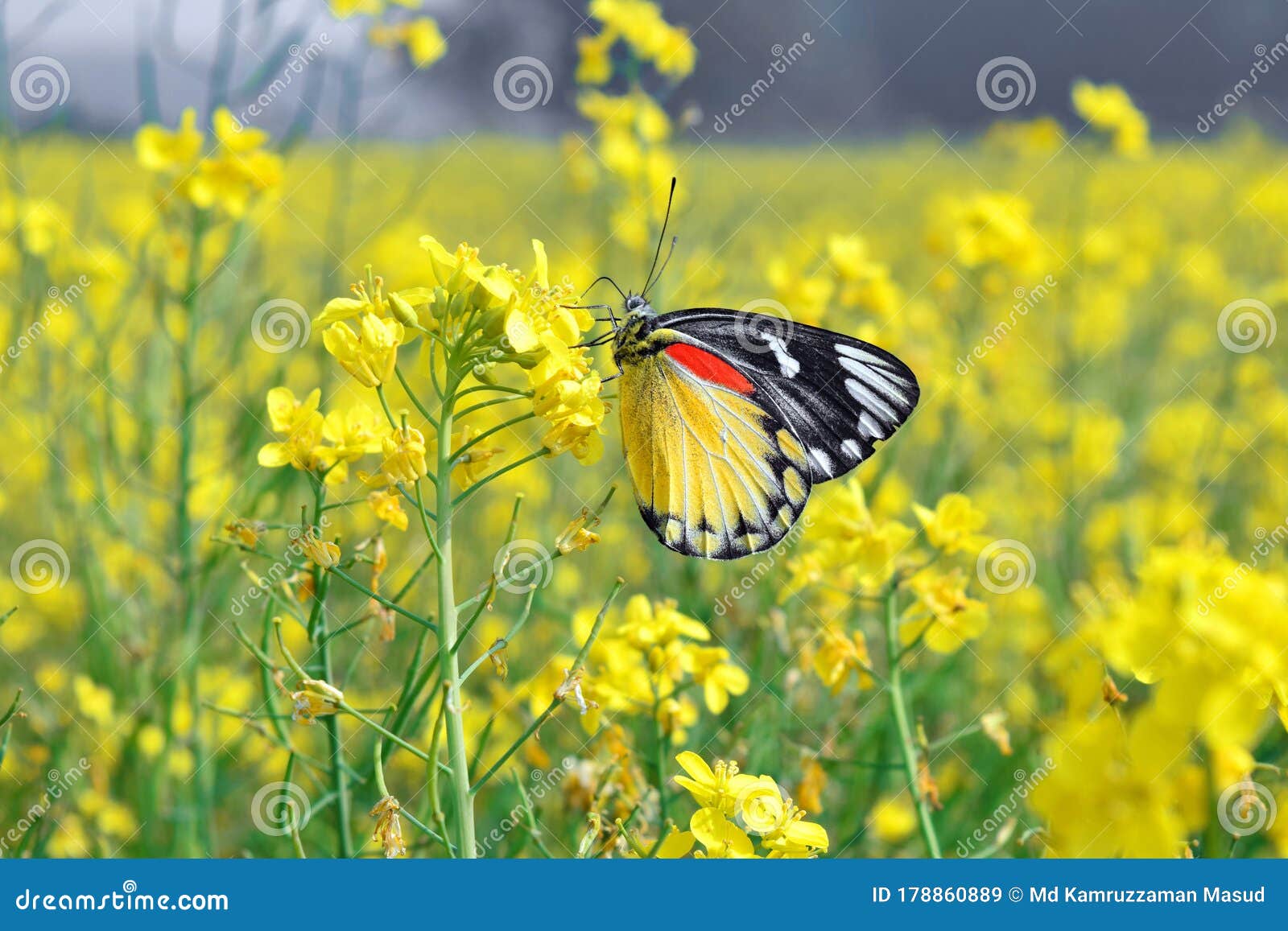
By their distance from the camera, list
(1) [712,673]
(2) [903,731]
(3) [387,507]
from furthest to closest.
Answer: (1) [712,673] < (2) [903,731] < (3) [387,507]

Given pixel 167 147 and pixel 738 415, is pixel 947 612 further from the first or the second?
pixel 167 147

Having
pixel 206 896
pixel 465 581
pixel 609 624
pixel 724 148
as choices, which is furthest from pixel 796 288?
pixel 724 148

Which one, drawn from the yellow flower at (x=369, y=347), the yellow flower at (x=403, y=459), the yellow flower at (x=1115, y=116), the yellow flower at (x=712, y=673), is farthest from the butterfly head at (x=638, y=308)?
the yellow flower at (x=1115, y=116)

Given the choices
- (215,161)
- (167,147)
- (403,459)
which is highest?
(167,147)

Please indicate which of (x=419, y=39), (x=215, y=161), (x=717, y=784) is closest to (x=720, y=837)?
(x=717, y=784)

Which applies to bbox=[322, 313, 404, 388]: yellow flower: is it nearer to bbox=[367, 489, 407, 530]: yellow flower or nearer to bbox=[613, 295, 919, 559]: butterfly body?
bbox=[367, 489, 407, 530]: yellow flower

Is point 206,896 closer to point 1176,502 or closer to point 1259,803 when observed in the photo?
point 1259,803
